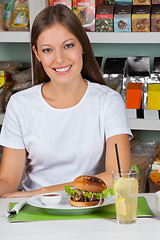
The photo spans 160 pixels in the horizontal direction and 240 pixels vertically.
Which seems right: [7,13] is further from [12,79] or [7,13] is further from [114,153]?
[114,153]

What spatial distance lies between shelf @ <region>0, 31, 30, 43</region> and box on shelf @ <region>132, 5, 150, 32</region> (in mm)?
589

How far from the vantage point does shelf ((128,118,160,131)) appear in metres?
2.38

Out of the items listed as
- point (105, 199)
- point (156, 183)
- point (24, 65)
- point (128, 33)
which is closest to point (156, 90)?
point (128, 33)

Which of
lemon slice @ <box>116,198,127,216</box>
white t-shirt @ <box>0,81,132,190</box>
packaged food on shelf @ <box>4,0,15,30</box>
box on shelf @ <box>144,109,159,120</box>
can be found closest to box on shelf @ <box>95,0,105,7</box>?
packaged food on shelf @ <box>4,0,15,30</box>

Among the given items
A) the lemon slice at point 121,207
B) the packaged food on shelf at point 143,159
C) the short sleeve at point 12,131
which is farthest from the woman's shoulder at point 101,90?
the packaged food on shelf at point 143,159

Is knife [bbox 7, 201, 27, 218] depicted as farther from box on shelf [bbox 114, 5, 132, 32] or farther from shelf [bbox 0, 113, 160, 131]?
box on shelf [bbox 114, 5, 132, 32]

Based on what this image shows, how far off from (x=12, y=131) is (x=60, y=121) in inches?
7.2

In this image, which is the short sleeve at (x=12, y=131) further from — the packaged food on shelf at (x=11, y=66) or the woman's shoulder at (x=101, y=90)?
the packaged food on shelf at (x=11, y=66)

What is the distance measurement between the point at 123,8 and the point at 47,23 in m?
0.86

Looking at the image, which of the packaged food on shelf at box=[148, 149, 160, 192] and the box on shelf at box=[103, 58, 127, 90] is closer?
the packaged food on shelf at box=[148, 149, 160, 192]

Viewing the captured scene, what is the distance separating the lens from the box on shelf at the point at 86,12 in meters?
2.42

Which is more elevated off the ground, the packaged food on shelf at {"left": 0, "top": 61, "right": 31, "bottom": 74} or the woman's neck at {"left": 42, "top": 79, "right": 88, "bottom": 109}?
the woman's neck at {"left": 42, "top": 79, "right": 88, "bottom": 109}

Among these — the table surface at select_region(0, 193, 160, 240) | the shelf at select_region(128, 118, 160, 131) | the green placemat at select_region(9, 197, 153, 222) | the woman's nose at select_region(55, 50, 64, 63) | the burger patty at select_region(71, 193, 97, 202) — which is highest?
the woman's nose at select_region(55, 50, 64, 63)

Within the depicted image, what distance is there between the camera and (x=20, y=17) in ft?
8.46
